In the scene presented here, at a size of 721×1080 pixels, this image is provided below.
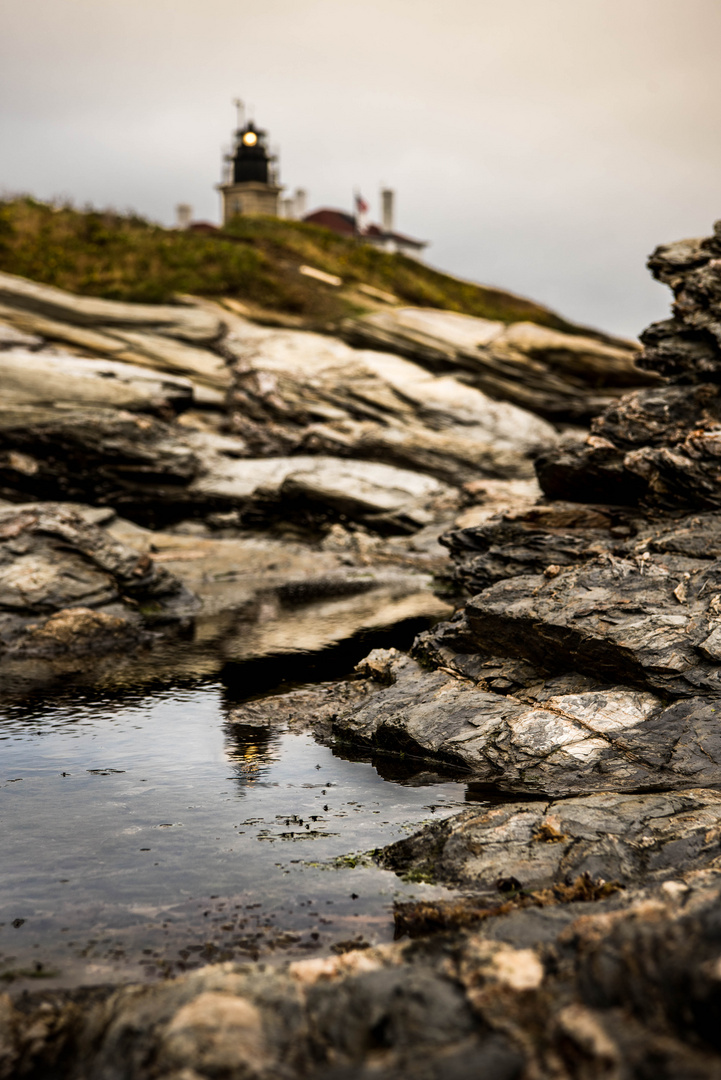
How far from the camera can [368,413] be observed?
59.4 meters

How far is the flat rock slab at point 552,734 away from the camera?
15.8m

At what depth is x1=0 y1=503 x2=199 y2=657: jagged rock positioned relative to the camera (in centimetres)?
2934

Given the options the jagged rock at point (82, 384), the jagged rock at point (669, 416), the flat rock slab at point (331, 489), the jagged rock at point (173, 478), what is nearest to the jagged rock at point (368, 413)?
the flat rock slab at point (331, 489)

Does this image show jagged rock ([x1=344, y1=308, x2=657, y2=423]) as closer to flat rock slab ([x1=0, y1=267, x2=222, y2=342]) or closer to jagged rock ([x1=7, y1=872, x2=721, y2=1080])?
flat rock slab ([x1=0, y1=267, x2=222, y2=342])

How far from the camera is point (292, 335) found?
64688mm

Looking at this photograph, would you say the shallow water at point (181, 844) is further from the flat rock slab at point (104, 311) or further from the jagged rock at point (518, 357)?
the jagged rock at point (518, 357)

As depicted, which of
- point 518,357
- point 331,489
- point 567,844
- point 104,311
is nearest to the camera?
point 567,844

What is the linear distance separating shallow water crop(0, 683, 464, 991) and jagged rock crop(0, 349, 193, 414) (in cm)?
3245

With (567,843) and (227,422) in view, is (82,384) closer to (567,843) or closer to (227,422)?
(227,422)

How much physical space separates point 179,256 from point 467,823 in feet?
219

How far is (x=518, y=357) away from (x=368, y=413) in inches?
593

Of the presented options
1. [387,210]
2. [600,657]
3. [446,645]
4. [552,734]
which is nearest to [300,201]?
[387,210]

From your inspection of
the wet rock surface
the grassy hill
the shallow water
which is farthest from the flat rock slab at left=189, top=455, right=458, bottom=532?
the shallow water

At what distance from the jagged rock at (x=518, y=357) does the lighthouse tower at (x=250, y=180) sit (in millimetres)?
46529
